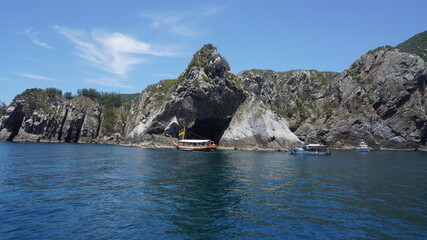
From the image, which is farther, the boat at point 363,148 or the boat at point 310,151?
the boat at point 363,148

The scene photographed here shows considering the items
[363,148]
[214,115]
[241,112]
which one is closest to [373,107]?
[363,148]

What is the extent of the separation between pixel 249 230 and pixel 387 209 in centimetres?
1214

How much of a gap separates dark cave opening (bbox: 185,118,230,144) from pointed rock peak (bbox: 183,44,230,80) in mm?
18170

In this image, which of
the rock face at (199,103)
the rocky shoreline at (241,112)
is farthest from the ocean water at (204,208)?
the rock face at (199,103)

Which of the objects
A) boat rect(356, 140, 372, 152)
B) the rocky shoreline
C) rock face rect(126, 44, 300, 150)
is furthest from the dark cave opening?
boat rect(356, 140, 372, 152)

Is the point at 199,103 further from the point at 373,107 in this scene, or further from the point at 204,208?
the point at 373,107

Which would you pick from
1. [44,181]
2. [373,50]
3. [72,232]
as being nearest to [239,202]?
[72,232]

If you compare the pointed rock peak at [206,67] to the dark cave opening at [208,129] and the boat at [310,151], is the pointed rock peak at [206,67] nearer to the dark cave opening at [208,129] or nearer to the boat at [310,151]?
the dark cave opening at [208,129]

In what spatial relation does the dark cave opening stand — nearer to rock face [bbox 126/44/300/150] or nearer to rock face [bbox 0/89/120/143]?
rock face [bbox 126/44/300/150]

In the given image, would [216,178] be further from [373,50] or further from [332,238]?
[373,50]

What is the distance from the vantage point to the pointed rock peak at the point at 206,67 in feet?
→ 356

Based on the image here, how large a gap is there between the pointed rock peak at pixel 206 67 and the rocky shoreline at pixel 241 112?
1.36ft

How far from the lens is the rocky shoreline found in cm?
10469

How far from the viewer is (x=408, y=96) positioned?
12500 centimetres
